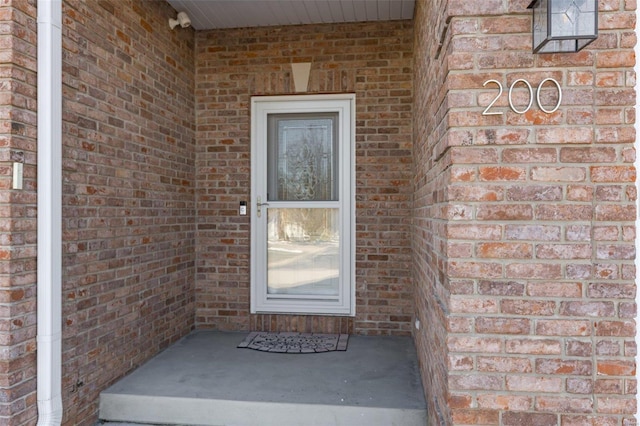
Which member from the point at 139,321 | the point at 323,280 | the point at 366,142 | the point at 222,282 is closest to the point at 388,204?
the point at 366,142

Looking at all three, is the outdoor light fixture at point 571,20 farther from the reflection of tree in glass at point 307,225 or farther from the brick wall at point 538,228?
the reflection of tree in glass at point 307,225

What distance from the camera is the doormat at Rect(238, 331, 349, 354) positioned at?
142 inches

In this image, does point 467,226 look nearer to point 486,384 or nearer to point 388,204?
point 486,384

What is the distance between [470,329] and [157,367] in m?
2.38

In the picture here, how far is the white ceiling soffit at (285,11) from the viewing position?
3.64 metres

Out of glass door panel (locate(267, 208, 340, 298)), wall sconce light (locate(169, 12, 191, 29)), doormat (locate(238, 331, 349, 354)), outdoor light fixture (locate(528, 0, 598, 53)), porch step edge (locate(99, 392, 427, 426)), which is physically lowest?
porch step edge (locate(99, 392, 427, 426))

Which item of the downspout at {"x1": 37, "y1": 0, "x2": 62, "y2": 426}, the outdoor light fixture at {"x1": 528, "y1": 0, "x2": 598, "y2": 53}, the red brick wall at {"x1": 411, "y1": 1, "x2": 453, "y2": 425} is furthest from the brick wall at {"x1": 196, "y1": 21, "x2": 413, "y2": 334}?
the outdoor light fixture at {"x1": 528, "y1": 0, "x2": 598, "y2": 53}

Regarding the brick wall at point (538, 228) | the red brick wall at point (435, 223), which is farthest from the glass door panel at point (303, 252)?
the brick wall at point (538, 228)

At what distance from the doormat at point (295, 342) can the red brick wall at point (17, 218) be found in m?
1.77

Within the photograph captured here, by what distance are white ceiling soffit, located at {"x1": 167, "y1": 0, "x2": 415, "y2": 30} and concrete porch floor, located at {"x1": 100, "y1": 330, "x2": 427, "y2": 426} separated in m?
2.78

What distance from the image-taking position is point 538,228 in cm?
167

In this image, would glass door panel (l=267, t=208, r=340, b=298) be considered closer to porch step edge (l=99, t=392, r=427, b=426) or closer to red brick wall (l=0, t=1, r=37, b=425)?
porch step edge (l=99, t=392, r=427, b=426)

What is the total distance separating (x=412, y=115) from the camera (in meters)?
3.94

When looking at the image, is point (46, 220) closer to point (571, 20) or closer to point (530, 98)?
point (530, 98)
